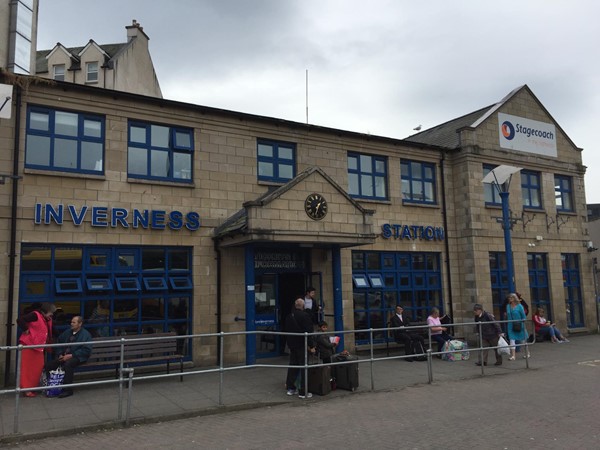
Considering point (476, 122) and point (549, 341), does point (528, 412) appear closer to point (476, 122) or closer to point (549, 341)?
point (549, 341)

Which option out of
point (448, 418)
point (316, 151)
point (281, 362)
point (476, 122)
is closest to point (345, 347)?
point (281, 362)

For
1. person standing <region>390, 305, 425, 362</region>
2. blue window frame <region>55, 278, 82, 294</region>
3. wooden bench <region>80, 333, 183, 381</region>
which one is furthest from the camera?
person standing <region>390, 305, 425, 362</region>

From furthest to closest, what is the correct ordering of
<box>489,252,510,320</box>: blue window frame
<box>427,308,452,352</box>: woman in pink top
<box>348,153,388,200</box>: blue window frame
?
1. <box>489,252,510,320</box>: blue window frame
2. <box>348,153,388,200</box>: blue window frame
3. <box>427,308,452,352</box>: woman in pink top

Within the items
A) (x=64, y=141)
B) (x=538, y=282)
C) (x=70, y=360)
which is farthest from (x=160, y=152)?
(x=538, y=282)

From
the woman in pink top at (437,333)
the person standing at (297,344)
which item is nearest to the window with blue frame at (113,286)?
the person standing at (297,344)

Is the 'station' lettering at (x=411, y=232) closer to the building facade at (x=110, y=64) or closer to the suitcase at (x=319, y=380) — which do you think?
the suitcase at (x=319, y=380)

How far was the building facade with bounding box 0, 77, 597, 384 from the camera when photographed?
35.9 feet

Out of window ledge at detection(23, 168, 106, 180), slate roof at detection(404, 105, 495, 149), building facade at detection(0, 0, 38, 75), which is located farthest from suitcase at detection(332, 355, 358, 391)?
building facade at detection(0, 0, 38, 75)

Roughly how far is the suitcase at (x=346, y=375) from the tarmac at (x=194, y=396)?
0.44ft

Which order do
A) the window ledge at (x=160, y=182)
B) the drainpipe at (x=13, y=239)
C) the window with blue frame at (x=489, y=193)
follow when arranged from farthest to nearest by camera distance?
the window with blue frame at (x=489, y=193) → the window ledge at (x=160, y=182) → the drainpipe at (x=13, y=239)

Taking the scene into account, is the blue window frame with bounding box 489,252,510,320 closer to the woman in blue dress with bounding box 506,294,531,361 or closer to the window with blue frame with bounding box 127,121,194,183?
the woman in blue dress with bounding box 506,294,531,361

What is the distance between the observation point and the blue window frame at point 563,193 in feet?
64.3

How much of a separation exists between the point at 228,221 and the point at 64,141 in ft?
13.5

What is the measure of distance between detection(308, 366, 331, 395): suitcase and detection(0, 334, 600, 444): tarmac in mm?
164
